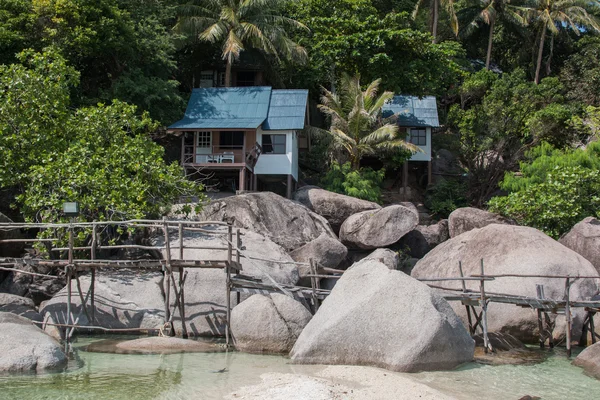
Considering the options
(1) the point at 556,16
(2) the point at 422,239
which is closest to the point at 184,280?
(2) the point at 422,239

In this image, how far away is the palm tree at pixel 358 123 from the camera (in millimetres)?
29625

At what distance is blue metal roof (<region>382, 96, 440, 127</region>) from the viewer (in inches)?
1324

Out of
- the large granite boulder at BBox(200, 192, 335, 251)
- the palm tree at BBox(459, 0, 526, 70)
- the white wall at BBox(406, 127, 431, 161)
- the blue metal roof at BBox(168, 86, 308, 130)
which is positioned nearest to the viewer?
the large granite boulder at BBox(200, 192, 335, 251)

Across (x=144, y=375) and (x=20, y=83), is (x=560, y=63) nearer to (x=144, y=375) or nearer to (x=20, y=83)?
(x=20, y=83)

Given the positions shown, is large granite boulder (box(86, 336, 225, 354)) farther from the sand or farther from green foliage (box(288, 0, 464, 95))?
green foliage (box(288, 0, 464, 95))

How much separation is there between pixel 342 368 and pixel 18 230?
473 inches

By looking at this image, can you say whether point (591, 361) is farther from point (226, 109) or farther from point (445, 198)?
point (226, 109)

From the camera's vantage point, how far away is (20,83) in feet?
64.0

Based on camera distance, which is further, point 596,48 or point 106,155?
point 596,48

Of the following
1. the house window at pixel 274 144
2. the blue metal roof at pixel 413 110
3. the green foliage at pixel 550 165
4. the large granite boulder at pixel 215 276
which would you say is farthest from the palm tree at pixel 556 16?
the large granite boulder at pixel 215 276

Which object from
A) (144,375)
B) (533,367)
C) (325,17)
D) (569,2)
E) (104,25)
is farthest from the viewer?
(569,2)

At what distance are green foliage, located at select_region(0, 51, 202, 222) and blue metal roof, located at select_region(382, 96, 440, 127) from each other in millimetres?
16377

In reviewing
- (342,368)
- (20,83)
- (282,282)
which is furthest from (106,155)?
(342,368)

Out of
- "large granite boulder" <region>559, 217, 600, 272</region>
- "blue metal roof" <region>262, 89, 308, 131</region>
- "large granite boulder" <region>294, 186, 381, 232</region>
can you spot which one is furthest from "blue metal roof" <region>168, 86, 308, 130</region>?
"large granite boulder" <region>559, 217, 600, 272</region>
